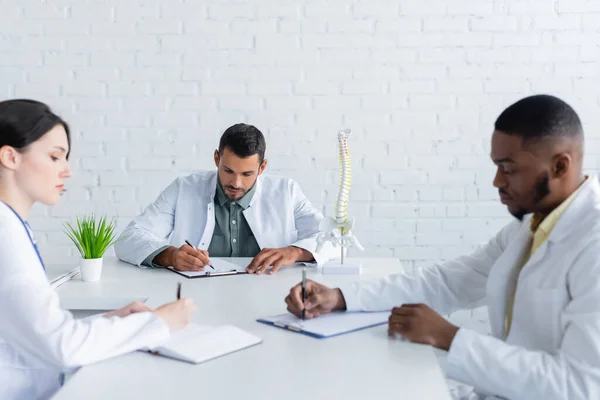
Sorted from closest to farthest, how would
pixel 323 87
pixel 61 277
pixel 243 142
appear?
pixel 61 277 < pixel 243 142 < pixel 323 87

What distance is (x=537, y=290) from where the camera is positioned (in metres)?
1.52

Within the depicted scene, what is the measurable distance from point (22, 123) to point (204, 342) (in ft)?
2.20

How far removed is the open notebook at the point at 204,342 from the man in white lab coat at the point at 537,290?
0.23 metres

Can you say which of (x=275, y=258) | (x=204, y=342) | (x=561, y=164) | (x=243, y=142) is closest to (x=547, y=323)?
(x=561, y=164)

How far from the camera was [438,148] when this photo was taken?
367 centimetres

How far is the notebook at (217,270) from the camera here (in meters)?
2.35

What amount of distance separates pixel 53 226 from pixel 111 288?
1776 millimetres

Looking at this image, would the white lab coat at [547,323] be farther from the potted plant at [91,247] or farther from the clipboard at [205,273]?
the potted plant at [91,247]

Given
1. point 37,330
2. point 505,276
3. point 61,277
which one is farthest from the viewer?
point 61,277

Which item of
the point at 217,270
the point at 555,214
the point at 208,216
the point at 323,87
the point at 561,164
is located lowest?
the point at 217,270

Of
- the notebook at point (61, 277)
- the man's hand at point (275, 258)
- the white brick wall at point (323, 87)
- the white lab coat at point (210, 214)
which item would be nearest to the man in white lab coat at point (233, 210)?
the white lab coat at point (210, 214)

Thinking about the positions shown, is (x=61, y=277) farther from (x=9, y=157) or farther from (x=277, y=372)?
(x=277, y=372)

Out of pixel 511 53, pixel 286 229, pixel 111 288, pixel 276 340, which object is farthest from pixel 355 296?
pixel 511 53

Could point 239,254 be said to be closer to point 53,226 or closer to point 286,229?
point 286,229
